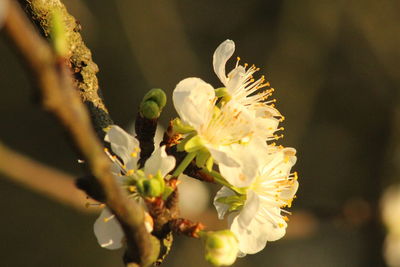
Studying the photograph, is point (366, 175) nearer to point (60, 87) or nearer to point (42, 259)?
point (42, 259)

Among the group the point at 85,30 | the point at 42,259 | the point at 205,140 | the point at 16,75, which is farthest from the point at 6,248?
the point at 205,140

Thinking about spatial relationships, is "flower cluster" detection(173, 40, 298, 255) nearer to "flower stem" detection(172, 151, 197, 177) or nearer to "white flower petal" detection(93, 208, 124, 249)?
"flower stem" detection(172, 151, 197, 177)

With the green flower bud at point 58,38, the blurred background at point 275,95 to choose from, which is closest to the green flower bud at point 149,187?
the green flower bud at point 58,38

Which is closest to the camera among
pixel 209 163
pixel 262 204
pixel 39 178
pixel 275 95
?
pixel 209 163

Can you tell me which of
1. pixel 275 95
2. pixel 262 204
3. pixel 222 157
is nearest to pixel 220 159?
pixel 222 157

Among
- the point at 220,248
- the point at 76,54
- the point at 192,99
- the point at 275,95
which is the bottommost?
the point at 220,248

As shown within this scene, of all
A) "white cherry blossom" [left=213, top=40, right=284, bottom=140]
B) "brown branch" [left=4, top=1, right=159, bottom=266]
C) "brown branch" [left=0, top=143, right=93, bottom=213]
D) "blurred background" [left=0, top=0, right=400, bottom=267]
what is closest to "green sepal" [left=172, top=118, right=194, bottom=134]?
"white cherry blossom" [left=213, top=40, right=284, bottom=140]

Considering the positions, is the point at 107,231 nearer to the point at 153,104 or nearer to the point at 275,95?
the point at 153,104

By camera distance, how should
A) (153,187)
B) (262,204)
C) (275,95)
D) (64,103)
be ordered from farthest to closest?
(275,95) < (262,204) < (153,187) < (64,103)
